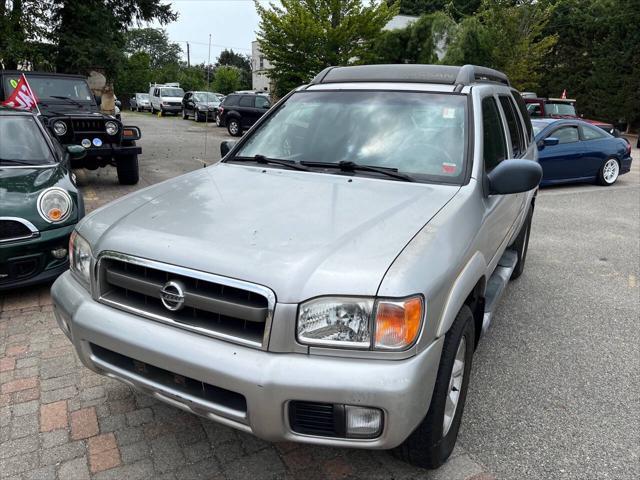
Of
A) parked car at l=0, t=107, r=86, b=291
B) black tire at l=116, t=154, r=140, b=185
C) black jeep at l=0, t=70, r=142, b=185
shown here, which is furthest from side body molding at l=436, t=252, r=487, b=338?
black tire at l=116, t=154, r=140, b=185

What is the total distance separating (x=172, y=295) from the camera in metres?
2.14

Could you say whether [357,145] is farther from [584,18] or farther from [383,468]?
[584,18]

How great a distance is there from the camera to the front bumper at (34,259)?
407 centimetres

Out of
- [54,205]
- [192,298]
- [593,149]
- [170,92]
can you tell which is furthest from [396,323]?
[170,92]

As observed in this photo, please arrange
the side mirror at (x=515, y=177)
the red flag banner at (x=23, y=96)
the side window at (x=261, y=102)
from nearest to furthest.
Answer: the side mirror at (x=515, y=177) → the red flag banner at (x=23, y=96) → the side window at (x=261, y=102)

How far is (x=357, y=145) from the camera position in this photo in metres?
3.23

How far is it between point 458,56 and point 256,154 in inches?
743

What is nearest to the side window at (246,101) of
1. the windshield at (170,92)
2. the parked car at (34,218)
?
the windshield at (170,92)

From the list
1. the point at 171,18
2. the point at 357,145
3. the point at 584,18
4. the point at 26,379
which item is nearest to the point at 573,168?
the point at 357,145

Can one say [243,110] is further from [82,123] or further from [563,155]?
[563,155]

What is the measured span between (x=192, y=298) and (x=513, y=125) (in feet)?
10.9

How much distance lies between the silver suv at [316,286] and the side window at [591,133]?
9307mm

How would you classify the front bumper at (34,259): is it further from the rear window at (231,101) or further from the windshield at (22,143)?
the rear window at (231,101)

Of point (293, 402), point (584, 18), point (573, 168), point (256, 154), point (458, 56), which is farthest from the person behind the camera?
point (584, 18)
